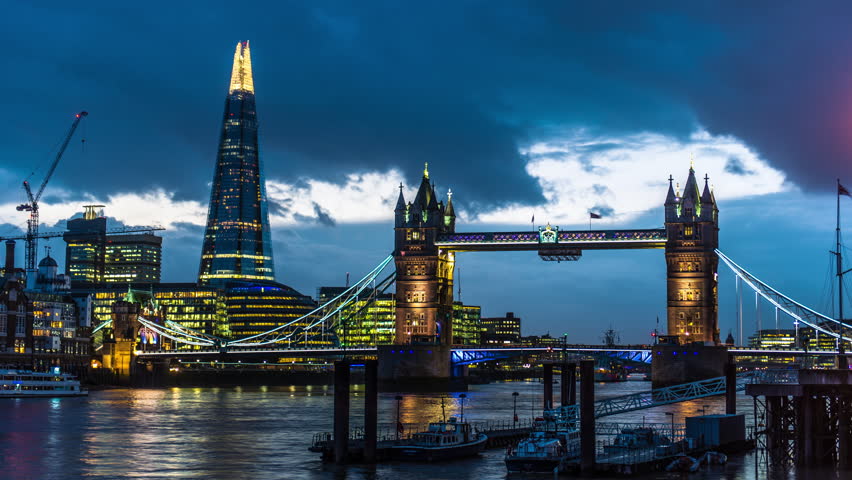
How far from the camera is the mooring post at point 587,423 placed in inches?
2349

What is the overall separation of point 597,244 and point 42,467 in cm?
9293

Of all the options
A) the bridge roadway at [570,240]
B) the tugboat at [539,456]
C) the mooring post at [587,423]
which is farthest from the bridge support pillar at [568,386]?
the bridge roadway at [570,240]

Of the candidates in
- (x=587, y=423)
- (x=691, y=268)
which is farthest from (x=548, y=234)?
(x=587, y=423)

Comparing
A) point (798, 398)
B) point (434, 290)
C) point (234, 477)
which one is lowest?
point (234, 477)

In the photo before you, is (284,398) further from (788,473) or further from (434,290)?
(788,473)

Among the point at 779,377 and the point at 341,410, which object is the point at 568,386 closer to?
the point at 779,377

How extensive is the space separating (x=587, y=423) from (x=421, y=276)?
10234 cm

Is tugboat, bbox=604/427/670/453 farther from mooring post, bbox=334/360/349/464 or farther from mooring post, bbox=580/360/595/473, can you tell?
mooring post, bbox=334/360/349/464

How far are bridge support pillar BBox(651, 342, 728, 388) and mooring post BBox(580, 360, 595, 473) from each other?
286 ft

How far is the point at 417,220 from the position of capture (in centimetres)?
16388

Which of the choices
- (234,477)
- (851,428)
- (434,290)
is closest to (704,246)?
(434,290)

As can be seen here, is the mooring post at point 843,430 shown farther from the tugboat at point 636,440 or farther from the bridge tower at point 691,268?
the bridge tower at point 691,268

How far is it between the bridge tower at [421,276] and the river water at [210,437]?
646 inches

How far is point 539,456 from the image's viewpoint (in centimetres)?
6431
